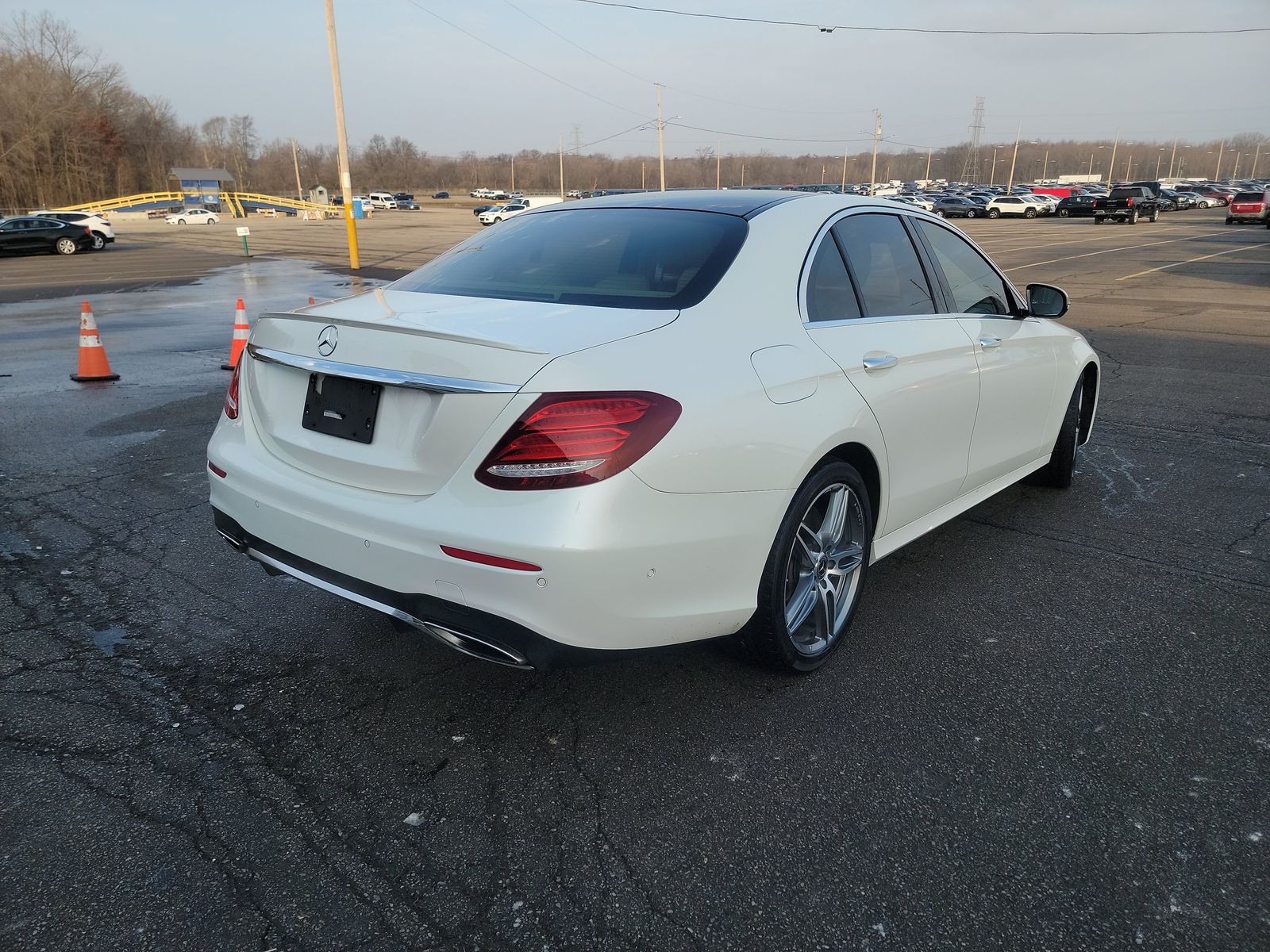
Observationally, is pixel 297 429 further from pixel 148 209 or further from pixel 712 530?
pixel 148 209

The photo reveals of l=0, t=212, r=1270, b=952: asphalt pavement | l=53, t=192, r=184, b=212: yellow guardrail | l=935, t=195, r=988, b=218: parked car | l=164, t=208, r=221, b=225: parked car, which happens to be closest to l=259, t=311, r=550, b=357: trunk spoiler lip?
l=0, t=212, r=1270, b=952: asphalt pavement

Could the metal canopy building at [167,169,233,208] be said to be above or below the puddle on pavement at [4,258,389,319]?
above

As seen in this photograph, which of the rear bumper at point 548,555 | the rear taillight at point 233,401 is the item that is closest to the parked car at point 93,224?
the rear taillight at point 233,401

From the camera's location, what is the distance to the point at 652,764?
2768 millimetres

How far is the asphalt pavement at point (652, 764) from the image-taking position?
2160mm

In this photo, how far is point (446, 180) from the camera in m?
160

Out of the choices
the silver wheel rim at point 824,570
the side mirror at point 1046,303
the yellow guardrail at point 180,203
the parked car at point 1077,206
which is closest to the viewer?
the silver wheel rim at point 824,570

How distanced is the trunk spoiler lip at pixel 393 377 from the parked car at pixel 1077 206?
61.8 m

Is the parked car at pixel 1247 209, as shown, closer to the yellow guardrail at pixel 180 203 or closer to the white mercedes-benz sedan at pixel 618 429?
the white mercedes-benz sedan at pixel 618 429

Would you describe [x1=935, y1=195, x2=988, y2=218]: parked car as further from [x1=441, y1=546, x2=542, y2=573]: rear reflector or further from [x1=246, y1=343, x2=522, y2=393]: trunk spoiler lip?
[x1=441, y1=546, x2=542, y2=573]: rear reflector

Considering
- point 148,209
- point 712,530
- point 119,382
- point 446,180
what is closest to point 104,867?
point 712,530

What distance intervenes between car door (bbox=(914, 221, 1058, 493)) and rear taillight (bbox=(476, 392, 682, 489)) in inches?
87.0

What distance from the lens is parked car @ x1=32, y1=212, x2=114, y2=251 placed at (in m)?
33.6

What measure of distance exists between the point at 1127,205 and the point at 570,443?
5539 cm
